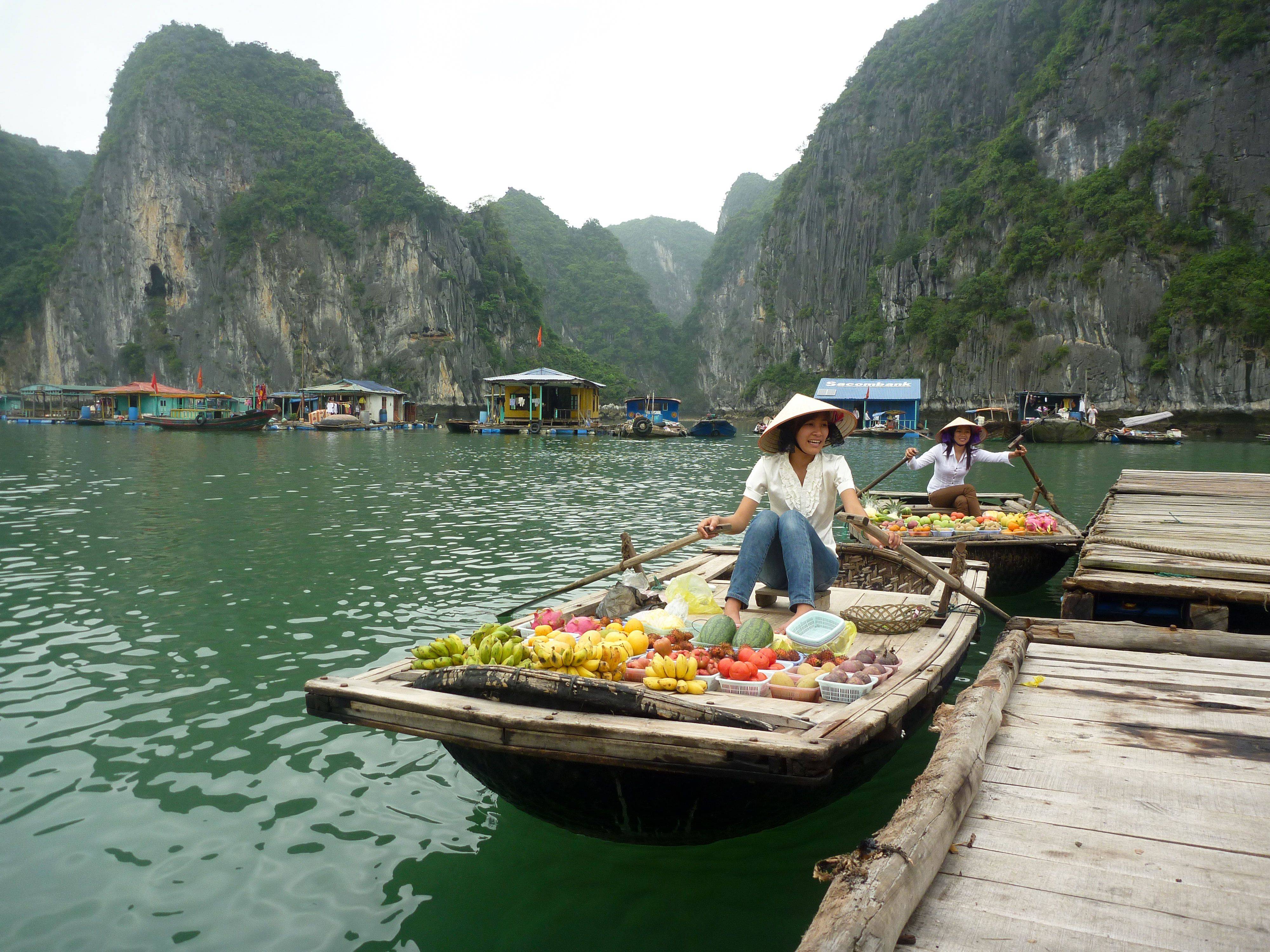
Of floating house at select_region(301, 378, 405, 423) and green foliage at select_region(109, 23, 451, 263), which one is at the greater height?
green foliage at select_region(109, 23, 451, 263)

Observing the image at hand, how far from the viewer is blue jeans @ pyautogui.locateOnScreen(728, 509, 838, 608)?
470 centimetres

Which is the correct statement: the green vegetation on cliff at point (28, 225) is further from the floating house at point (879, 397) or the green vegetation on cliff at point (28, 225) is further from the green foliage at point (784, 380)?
the floating house at point (879, 397)

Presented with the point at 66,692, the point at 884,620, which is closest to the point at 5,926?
the point at 66,692

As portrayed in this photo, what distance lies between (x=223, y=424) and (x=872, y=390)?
42.2 m

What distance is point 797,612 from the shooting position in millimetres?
4711

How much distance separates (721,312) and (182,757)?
381 feet

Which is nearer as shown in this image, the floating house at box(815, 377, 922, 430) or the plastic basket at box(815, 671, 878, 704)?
the plastic basket at box(815, 671, 878, 704)

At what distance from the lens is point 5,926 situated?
2.84 meters

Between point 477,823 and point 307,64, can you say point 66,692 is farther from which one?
point 307,64

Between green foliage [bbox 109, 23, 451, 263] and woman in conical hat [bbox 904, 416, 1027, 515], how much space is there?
224ft

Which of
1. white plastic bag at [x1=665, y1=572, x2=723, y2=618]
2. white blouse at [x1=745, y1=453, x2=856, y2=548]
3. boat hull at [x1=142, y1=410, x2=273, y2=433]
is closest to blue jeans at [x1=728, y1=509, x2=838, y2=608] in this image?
white blouse at [x1=745, y1=453, x2=856, y2=548]

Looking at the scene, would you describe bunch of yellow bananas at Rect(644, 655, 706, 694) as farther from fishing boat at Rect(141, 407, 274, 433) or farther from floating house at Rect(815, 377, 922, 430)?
floating house at Rect(815, 377, 922, 430)

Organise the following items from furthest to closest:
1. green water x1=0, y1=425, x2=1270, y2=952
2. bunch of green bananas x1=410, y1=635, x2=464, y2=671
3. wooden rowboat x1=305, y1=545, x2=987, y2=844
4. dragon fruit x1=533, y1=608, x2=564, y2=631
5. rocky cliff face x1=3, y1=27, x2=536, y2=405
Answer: rocky cliff face x1=3, y1=27, x2=536, y2=405, dragon fruit x1=533, y1=608, x2=564, y2=631, bunch of green bananas x1=410, y1=635, x2=464, y2=671, green water x1=0, y1=425, x2=1270, y2=952, wooden rowboat x1=305, y1=545, x2=987, y2=844

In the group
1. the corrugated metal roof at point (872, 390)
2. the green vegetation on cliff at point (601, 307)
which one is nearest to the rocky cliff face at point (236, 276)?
the corrugated metal roof at point (872, 390)
